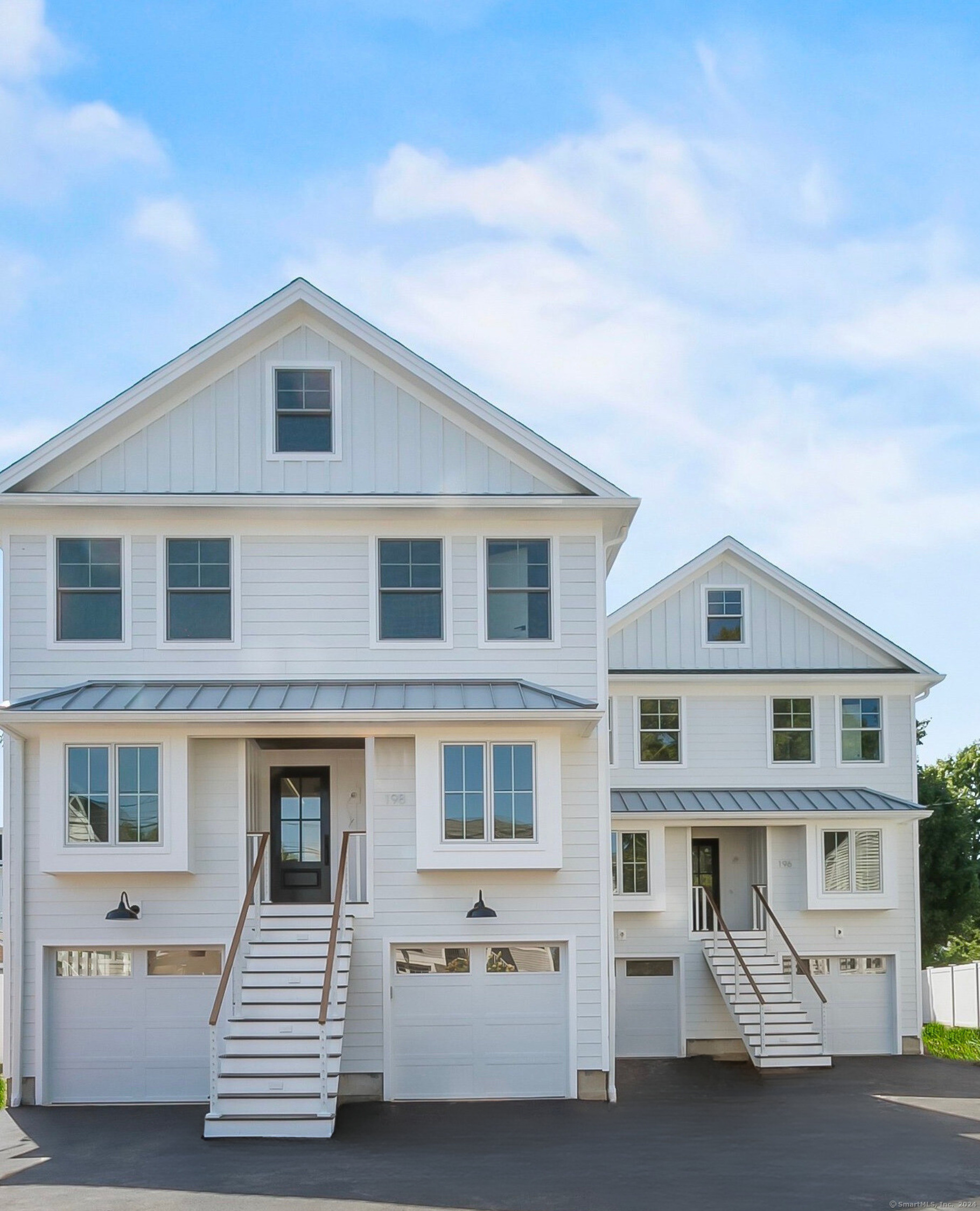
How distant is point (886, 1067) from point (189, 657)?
12.9 metres

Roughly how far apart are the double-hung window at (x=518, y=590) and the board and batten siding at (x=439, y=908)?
194 cm

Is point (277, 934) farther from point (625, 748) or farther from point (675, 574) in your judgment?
point (675, 574)

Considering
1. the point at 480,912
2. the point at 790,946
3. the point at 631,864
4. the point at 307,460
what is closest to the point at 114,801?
the point at 480,912

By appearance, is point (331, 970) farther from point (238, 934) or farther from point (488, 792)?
point (488, 792)

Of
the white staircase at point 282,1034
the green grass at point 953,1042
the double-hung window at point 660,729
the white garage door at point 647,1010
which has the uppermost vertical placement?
the double-hung window at point 660,729

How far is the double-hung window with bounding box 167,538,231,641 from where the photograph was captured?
663 inches

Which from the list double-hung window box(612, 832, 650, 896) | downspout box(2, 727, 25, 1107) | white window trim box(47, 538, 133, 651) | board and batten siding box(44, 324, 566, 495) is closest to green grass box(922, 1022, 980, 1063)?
double-hung window box(612, 832, 650, 896)

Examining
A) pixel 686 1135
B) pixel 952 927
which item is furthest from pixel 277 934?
pixel 952 927

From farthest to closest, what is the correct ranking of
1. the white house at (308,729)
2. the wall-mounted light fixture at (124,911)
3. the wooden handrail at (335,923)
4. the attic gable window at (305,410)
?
the attic gable window at (305,410) < the white house at (308,729) < the wall-mounted light fixture at (124,911) < the wooden handrail at (335,923)

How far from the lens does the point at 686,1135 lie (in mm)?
13977

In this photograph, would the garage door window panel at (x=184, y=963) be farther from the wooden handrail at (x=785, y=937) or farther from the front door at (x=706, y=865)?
the front door at (x=706, y=865)

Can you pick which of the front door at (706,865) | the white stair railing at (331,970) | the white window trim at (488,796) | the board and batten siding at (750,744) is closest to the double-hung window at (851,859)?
the board and batten siding at (750,744)

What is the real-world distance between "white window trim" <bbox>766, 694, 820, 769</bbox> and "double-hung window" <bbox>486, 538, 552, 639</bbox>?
8643mm

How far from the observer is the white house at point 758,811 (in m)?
23.1
